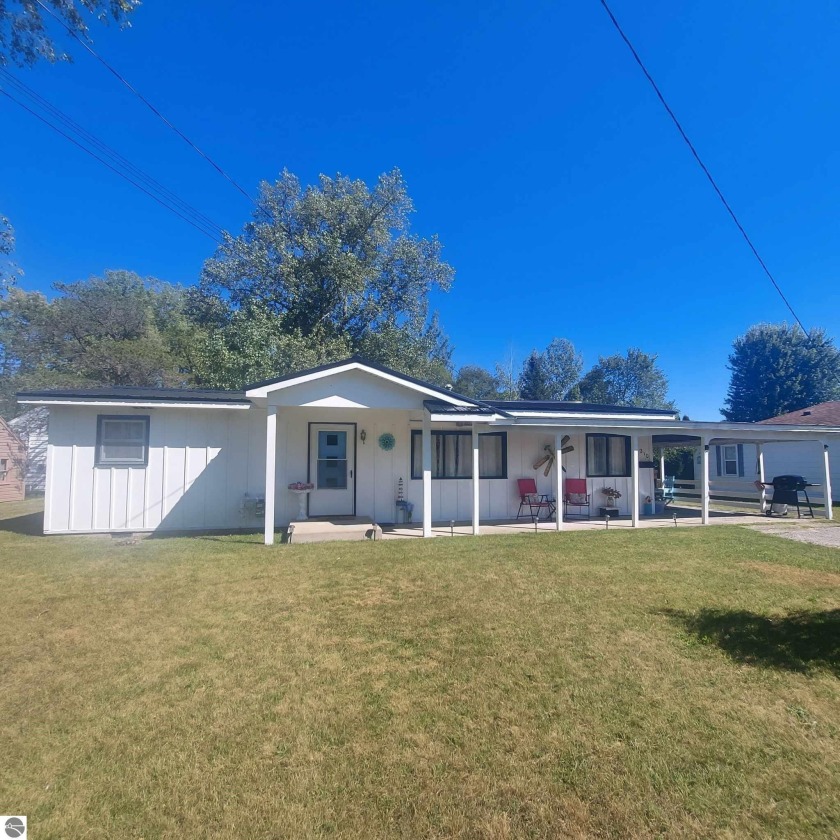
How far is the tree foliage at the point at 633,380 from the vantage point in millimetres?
45906

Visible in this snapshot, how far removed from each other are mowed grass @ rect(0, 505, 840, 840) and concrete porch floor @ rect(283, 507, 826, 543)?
2.52 meters

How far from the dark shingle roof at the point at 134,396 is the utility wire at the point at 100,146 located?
5017 millimetres

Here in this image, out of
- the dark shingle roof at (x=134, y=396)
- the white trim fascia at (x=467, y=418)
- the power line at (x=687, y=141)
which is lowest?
the white trim fascia at (x=467, y=418)

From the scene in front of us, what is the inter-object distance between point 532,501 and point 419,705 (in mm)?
8636

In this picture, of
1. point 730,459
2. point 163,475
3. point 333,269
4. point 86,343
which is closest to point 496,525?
point 163,475

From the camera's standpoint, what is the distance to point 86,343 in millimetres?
25000

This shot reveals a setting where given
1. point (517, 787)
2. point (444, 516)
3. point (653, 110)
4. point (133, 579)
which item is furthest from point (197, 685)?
point (653, 110)

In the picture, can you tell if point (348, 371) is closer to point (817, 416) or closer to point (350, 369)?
point (350, 369)

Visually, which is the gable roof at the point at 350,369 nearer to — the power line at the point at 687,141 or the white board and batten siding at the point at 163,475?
the white board and batten siding at the point at 163,475

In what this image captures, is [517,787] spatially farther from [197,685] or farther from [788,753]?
[197,685]

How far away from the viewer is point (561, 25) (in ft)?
22.3

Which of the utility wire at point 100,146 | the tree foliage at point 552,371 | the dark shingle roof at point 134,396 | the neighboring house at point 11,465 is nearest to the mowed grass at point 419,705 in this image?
the dark shingle roof at point 134,396

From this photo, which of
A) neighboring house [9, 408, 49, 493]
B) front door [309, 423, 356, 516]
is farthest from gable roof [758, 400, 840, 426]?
neighboring house [9, 408, 49, 493]

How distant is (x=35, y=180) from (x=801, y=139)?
71.0 ft
